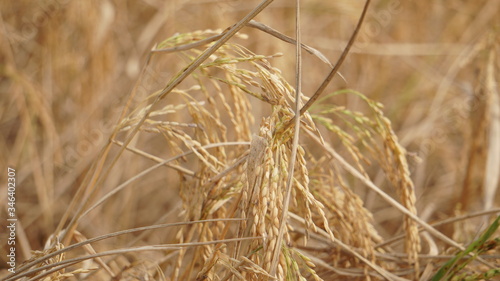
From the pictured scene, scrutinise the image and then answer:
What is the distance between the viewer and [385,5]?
101 inches

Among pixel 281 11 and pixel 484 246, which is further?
pixel 281 11

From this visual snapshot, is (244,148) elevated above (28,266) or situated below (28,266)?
above

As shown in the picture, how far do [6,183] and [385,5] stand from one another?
185cm

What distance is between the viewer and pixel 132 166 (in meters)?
2.04

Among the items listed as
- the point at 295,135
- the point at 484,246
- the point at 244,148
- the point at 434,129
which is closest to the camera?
the point at 295,135

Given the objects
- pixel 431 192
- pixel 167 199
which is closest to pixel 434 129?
pixel 431 192

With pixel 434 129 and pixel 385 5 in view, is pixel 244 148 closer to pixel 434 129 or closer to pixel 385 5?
pixel 434 129

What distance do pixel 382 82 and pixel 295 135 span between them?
186cm

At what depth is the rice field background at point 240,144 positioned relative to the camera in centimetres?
81

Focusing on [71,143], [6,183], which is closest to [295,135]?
[6,183]

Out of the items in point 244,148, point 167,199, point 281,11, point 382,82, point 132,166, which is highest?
point 281,11

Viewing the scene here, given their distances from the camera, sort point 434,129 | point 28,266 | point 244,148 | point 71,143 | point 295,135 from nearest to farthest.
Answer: point 295,135, point 28,266, point 244,148, point 71,143, point 434,129

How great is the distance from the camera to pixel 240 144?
945 millimetres

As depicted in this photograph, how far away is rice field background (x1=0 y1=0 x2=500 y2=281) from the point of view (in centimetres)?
81
